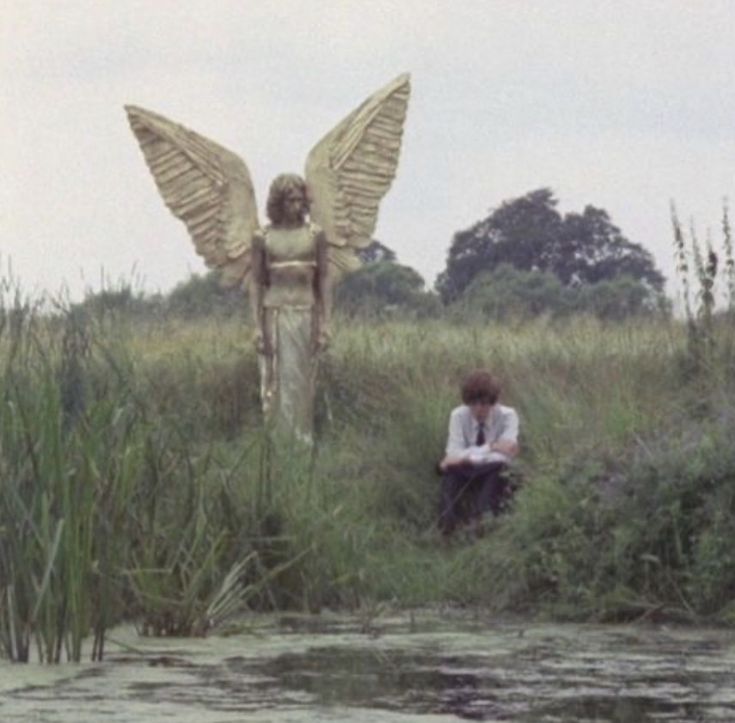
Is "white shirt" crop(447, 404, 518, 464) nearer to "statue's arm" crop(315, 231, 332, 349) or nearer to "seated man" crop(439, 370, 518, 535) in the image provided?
"seated man" crop(439, 370, 518, 535)

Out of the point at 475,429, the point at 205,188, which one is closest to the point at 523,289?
the point at 205,188

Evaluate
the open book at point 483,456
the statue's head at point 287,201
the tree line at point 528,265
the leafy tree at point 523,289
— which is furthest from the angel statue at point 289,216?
the tree line at point 528,265

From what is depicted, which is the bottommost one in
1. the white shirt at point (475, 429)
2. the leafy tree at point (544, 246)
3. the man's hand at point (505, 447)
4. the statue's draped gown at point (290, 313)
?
the man's hand at point (505, 447)

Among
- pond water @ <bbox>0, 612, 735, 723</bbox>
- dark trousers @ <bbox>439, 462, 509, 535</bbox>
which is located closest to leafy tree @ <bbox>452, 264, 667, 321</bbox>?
dark trousers @ <bbox>439, 462, 509, 535</bbox>

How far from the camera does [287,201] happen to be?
20.8m

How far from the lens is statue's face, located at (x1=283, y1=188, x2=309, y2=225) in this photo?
20781 millimetres

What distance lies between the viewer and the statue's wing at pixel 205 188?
886 inches

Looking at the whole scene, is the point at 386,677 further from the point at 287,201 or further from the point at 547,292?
the point at 547,292

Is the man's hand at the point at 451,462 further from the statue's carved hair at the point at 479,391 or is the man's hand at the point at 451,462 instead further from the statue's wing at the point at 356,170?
the statue's wing at the point at 356,170

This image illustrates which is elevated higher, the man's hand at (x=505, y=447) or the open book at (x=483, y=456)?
the man's hand at (x=505, y=447)

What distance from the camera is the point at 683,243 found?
2006cm

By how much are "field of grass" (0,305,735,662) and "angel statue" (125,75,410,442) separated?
0.70m

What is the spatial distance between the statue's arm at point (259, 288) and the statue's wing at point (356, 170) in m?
1.44

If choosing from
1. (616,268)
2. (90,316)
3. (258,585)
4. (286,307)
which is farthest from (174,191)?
(616,268)
